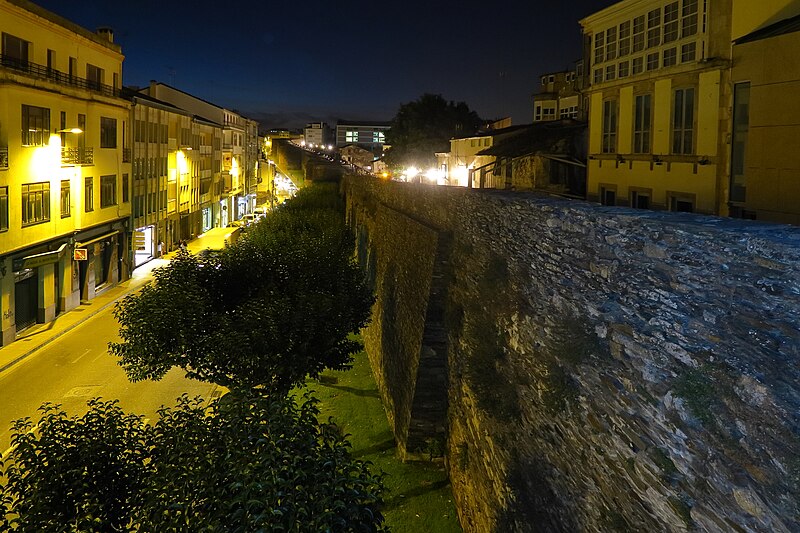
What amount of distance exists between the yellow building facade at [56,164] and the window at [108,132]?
5cm

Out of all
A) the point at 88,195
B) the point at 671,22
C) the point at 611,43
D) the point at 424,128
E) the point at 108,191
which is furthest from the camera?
the point at 424,128

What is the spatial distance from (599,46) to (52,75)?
22404mm

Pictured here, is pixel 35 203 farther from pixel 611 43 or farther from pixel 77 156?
pixel 611 43

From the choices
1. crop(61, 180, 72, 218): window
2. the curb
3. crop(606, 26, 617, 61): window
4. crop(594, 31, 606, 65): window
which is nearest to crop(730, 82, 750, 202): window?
crop(606, 26, 617, 61): window

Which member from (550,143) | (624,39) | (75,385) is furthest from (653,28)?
(75,385)

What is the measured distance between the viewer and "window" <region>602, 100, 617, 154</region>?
19.0 metres

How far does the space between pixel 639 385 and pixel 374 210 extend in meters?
19.5

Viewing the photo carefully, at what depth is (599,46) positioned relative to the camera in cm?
1966

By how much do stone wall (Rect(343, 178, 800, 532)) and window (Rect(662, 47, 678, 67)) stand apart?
8762 millimetres

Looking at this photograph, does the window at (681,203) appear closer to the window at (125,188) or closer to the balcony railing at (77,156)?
the balcony railing at (77,156)

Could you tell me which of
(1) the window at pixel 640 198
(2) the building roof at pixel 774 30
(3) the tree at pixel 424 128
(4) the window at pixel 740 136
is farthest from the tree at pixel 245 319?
(3) the tree at pixel 424 128

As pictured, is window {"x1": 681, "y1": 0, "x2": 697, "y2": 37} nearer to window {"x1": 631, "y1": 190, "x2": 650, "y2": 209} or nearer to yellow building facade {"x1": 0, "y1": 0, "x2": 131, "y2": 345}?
window {"x1": 631, "y1": 190, "x2": 650, "y2": 209}

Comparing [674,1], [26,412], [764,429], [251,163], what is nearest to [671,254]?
[764,429]

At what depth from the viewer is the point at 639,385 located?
528 cm
